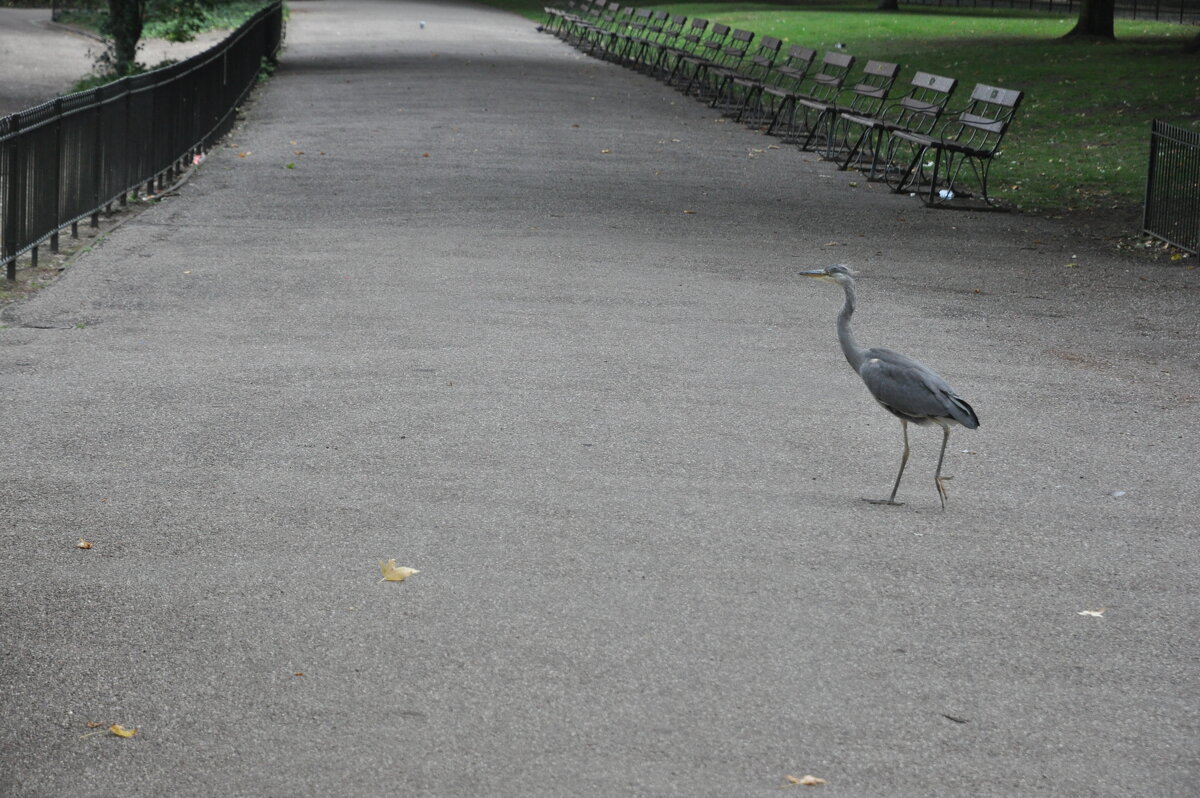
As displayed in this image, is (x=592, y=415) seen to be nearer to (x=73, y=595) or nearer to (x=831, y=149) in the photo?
(x=73, y=595)

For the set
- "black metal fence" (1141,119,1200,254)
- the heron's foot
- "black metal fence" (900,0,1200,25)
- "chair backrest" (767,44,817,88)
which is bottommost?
the heron's foot

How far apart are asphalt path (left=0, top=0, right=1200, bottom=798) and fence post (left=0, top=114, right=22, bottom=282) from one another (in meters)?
0.64

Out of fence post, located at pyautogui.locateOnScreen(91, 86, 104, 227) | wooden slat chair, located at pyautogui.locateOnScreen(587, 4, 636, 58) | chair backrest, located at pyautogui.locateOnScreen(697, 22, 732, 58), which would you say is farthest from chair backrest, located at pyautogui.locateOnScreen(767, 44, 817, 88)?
fence post, located at pyautogui.locateOnScreen(91, 86, 104, 227)

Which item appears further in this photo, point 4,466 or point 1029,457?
point 1029,457

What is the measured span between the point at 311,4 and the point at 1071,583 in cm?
5896

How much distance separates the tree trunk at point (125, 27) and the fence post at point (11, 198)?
16255 millimetres

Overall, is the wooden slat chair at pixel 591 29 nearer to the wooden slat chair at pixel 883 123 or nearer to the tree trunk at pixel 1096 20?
the tree trunk at pixel 1096 20

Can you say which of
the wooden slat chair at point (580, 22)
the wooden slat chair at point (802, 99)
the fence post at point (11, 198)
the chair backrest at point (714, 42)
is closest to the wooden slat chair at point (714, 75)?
the chair backrest at point (714, 42)

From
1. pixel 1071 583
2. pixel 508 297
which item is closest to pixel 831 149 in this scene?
pixel 508 297

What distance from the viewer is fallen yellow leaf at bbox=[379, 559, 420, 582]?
19.8ft

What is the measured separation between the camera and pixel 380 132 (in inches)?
861

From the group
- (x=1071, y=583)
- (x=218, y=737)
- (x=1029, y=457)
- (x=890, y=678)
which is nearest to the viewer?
(x=218, y=737)

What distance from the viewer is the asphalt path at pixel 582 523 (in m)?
4.73

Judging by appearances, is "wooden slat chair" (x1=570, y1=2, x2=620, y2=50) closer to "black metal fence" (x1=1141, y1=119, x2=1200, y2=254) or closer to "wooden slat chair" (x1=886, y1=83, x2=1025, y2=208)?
"wooden slat chair" (x1=886, y1=83, x2=1025, y2=208)
